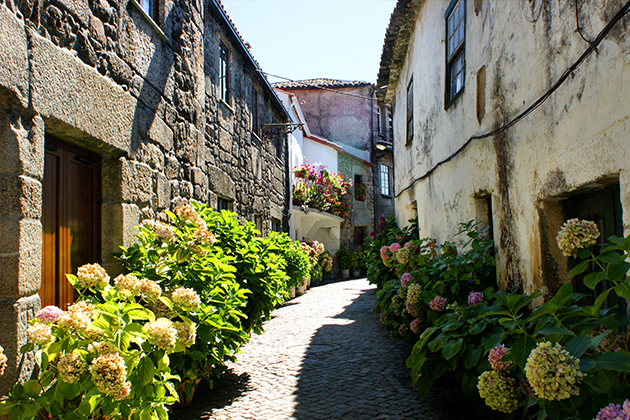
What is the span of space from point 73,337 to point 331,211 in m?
14.1

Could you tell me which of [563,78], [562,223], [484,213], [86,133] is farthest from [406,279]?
[86,133]

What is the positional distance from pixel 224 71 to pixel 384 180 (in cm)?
1486

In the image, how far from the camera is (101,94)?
124 inches

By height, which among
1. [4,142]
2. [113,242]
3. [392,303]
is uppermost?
[4,142]

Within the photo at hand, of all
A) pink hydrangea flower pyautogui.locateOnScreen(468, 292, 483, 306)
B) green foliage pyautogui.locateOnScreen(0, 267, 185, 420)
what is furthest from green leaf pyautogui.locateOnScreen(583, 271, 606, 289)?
green foliage pyautogui.locateOnScreen(0, 267, 185, 420)

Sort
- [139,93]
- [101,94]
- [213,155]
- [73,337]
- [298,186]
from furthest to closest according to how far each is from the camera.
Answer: [298,186], [213,155], [139,93], [101,94], [73,337]

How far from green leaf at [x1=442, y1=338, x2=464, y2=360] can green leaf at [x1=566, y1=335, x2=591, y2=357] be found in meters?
1.06

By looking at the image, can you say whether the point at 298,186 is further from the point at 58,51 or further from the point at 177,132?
the point at 58,51

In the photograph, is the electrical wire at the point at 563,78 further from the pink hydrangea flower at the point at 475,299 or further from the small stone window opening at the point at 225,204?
the small stone window opening at the point at 225,204

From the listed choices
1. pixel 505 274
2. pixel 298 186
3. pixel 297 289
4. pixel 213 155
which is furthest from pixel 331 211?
pixel 505 274

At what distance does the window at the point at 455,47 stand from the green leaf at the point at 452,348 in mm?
2937

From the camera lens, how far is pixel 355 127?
20297 millimetres

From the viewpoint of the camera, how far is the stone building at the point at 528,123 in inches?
92.7

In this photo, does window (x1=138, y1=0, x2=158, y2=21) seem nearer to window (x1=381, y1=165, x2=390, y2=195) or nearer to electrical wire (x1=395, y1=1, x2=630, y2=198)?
electrical wire (x1=395, y1=1, x2=630, y2=198)
